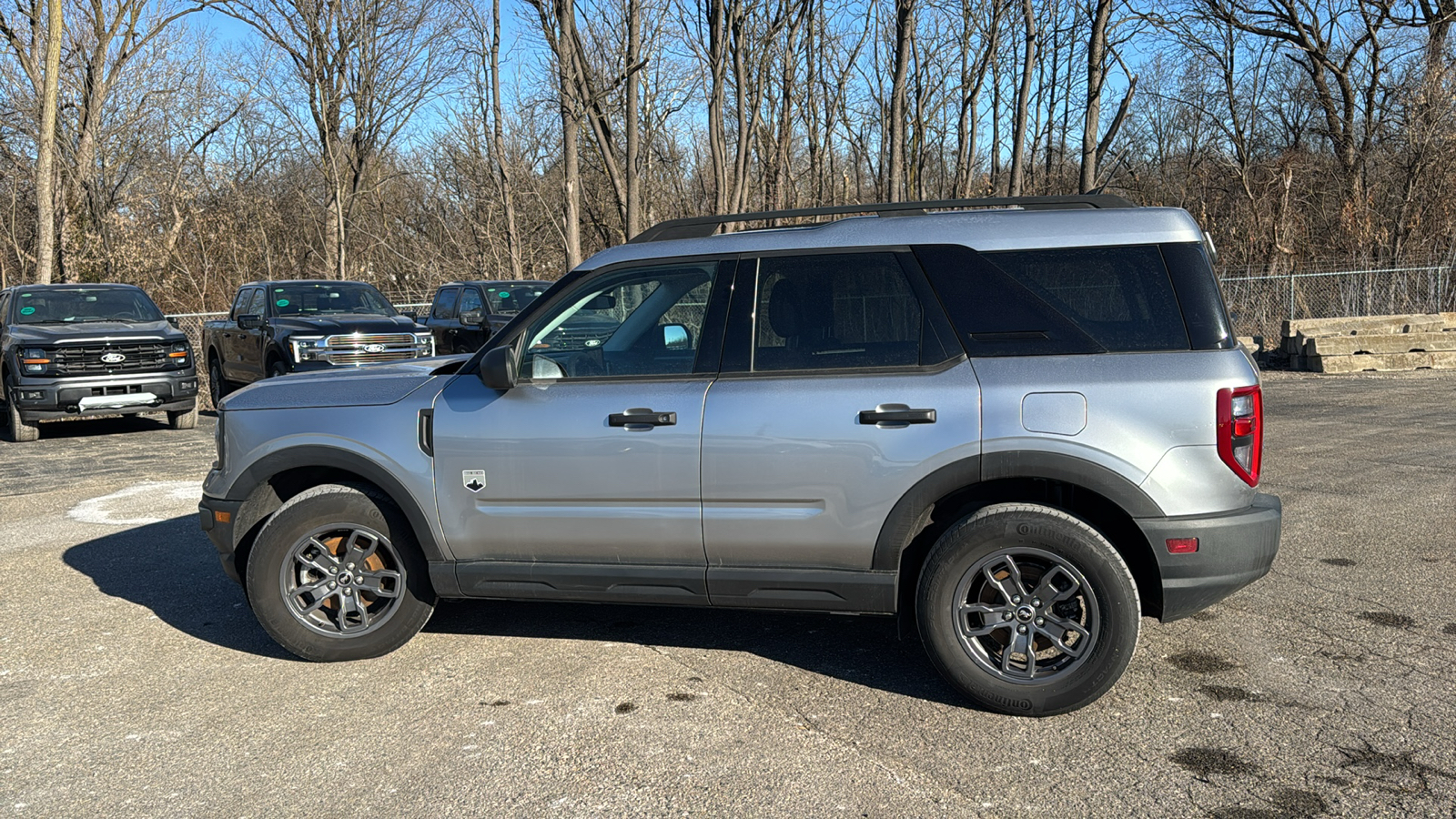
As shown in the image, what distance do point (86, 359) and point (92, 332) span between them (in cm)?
44

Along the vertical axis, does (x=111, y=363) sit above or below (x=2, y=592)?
above

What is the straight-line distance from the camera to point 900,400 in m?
4.31

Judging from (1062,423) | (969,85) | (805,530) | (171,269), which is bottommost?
(805,530)

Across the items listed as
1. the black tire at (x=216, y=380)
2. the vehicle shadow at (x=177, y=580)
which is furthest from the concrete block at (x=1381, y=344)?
the black tire at (x=216, y=380)

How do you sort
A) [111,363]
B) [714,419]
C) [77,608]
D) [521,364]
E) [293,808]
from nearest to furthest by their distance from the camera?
[293,808]
[714,419]
[521,364]
[77,608]
[111,363]

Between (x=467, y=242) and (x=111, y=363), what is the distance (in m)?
24.6

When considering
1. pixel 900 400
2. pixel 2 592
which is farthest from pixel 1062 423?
pixel 2 592

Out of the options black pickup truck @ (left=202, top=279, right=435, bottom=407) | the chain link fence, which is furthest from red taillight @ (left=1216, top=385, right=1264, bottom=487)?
the chain link fence

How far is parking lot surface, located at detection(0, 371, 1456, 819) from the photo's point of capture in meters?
3.62

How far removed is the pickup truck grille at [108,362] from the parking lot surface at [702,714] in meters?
8.19

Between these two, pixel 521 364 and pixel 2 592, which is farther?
pixel 2 592

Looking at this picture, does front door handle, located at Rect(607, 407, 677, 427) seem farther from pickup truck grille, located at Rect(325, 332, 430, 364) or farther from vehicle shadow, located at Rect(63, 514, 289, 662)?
pickup truck grille, located at Rect(325, 332, 430, 364)

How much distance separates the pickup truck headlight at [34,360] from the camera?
44.2 ft

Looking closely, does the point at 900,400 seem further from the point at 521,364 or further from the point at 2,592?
the point at 2,592
